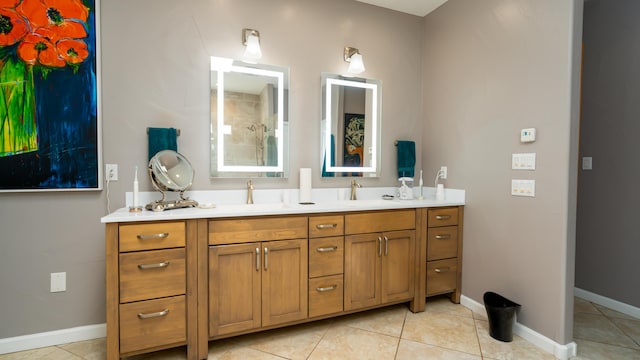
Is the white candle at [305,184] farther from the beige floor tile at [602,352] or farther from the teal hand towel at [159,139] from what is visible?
the beige floor tile at [602,352]

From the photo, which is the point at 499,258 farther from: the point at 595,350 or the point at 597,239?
the point at 597,239

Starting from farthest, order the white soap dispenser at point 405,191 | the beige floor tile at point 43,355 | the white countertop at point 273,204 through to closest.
Result: the white soap dispenser at point 405,191 < the beige floor tile at point 43,355 < the white countertop at point 273,204

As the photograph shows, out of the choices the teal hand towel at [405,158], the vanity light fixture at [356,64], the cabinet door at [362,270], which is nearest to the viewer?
the cabinet door at [362,270]

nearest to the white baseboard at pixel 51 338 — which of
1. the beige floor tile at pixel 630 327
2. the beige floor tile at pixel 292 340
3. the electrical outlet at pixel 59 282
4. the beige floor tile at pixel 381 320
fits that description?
the electrical outlet at pixel 59 282

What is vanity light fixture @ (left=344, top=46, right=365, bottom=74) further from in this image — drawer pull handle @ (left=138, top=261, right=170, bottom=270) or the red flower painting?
drawer pull handle @ (left=138, top=261, right=170, bottom=270)

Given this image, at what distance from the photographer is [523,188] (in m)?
2.13

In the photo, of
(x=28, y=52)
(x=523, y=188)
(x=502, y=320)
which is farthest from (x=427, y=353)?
(x=28, y=52)

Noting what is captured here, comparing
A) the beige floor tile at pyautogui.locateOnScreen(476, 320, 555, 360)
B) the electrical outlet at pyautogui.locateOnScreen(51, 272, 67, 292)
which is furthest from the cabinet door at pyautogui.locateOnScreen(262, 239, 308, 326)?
the electrical outlet at pyautogui.locateOnScreen(51, 272, 67, 292)

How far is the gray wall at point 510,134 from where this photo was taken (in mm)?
1897

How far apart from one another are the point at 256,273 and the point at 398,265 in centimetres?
110

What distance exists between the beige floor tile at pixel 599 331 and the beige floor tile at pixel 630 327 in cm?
Answer: 3

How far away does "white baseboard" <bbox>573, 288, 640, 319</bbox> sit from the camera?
2.40 m

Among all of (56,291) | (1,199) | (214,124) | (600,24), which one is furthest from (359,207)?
(600,24)

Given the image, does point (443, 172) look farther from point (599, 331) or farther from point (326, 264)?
point (599, 331)
